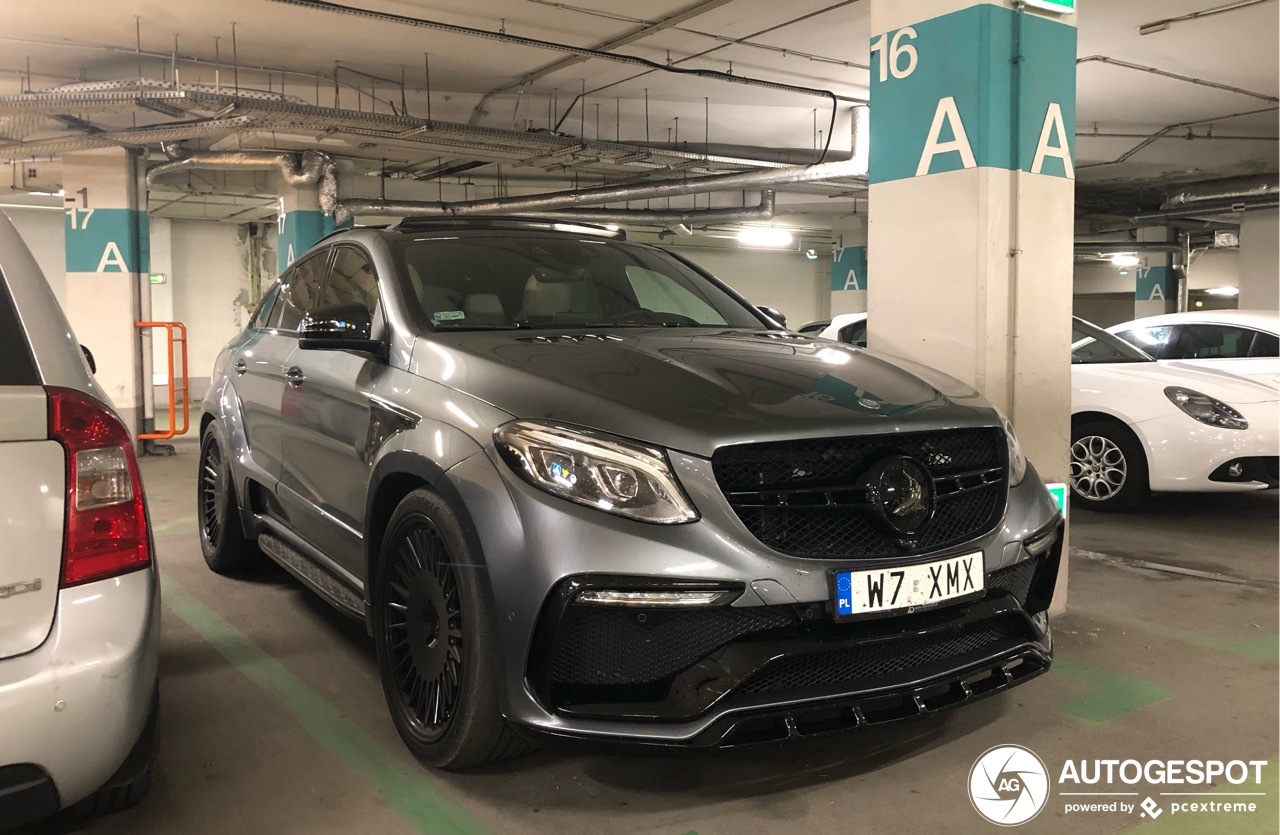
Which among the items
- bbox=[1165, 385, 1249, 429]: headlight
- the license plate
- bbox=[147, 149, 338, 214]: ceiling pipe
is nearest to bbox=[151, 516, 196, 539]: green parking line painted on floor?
the license plate

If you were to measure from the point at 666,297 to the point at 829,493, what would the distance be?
4.58ft

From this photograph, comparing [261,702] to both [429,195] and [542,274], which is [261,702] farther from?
[429,195]

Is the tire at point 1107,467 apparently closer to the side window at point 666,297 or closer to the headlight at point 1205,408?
the headlight at point 1205,408

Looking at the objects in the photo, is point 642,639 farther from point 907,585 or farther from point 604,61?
point 604,61

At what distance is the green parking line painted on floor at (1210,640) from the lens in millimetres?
3398

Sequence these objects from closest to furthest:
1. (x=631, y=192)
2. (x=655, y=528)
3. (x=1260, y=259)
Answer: (x=655, y=528) < (x=631, y=192) < (x=1260, y=259)

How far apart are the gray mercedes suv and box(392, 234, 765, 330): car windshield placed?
2 centimetres

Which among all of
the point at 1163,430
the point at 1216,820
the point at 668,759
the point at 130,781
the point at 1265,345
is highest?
the point at 1265,345

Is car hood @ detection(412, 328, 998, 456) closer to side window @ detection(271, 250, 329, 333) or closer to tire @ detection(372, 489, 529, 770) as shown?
tire @ detection(372, 489, 529, 770)

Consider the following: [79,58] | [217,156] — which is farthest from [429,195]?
[79,58]

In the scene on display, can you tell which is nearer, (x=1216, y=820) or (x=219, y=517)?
(x=1216, y=820)

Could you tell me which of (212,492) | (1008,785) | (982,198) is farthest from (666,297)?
(212,492)

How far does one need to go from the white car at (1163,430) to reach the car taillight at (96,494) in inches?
191

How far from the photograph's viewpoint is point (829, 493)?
207 cm
